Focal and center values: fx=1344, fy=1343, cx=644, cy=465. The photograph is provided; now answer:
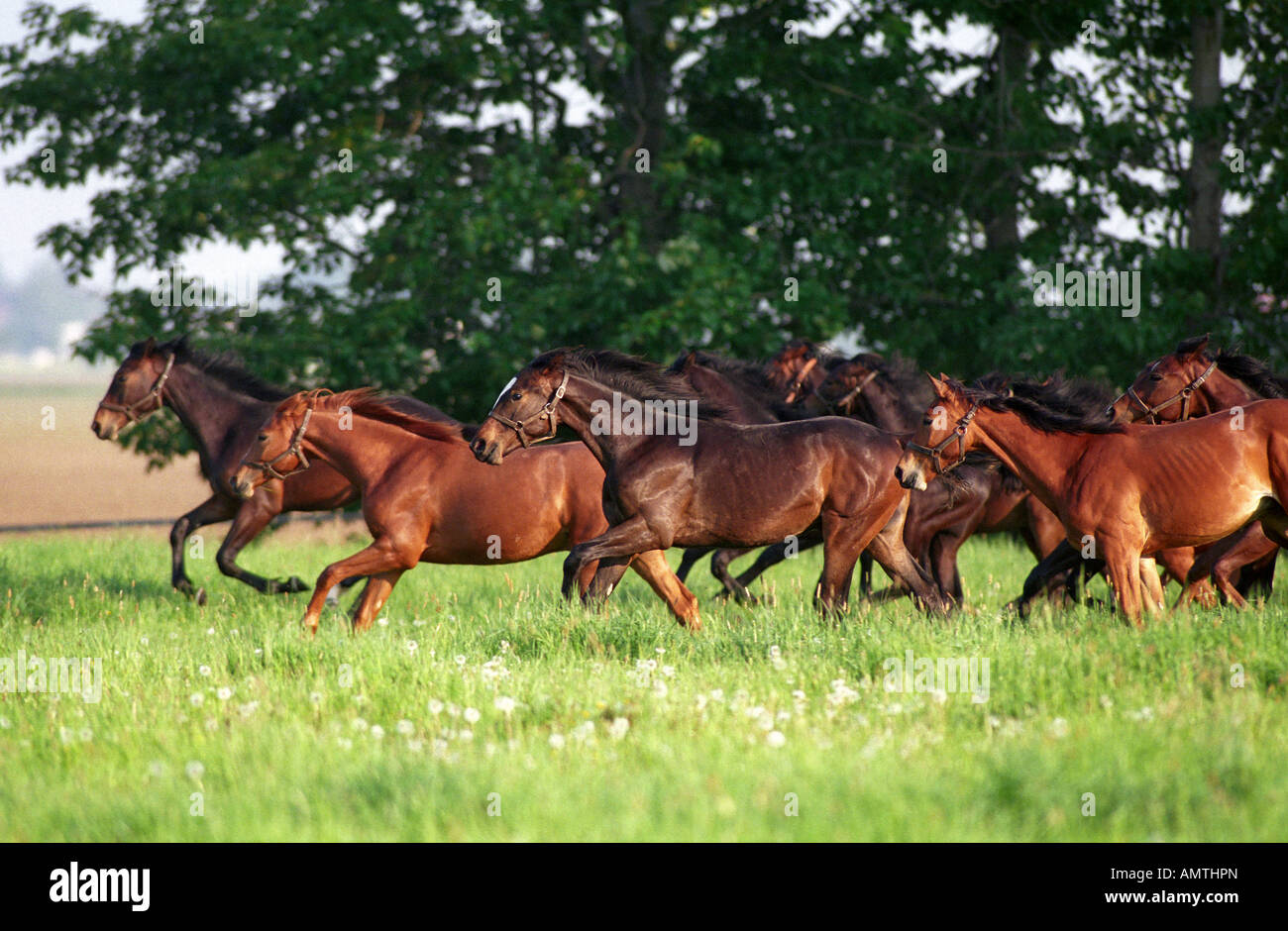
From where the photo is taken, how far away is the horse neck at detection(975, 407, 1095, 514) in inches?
287

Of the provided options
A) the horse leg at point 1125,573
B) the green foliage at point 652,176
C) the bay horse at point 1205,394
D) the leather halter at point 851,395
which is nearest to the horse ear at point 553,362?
the leather halter at point 851,395

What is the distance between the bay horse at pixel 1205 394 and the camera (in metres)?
8.31

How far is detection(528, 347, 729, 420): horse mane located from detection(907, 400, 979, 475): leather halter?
4.36 feet

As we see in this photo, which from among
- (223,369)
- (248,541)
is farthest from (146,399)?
(248,541)

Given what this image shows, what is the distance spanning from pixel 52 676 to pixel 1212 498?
5.93 meters

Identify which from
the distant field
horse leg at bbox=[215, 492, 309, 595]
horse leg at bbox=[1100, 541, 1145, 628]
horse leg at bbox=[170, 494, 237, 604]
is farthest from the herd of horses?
the distant field

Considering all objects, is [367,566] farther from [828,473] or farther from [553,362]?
[828,473]

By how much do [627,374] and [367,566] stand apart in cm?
189

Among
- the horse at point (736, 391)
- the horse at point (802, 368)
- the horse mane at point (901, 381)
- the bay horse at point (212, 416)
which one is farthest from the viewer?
the horse at point (802, 368)

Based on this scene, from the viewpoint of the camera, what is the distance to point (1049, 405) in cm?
752

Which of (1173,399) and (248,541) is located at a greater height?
(1173,399)

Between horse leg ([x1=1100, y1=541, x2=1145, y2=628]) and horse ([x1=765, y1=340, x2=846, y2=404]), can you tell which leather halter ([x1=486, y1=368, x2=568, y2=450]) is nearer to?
horse ([x1=765, y1=340, x2=846, y2=404])

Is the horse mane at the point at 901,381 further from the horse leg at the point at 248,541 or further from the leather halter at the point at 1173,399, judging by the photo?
the horse leg at the point at 248,541

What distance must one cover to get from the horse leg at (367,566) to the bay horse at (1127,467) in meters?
2.95
